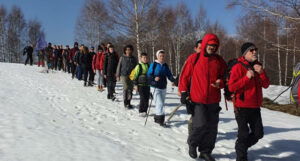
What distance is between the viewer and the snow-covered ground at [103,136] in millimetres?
4164

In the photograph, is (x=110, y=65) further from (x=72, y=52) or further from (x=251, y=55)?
(x=72, y=52)

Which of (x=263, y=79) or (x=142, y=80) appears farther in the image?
(x=142, y=80)

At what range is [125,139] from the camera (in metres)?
5.38

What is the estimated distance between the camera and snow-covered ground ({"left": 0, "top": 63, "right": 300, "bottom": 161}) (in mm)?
4164

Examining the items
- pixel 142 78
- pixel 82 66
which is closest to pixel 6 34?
pixel 82 66

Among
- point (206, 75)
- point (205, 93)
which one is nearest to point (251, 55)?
point (206, 75)

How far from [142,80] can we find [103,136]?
89.1 inches

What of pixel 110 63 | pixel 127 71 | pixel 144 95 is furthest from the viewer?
pixel 110 63

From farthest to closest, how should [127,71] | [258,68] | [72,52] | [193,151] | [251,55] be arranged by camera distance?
1. [72,52]
2. [127,71]
3. [193,151]
4. [251,55]
5. [258,68]

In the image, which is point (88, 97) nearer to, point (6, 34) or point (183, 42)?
point (183, 42)

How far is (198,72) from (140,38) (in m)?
19.1

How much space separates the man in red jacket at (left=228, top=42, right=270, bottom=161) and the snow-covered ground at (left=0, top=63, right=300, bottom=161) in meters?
0.60

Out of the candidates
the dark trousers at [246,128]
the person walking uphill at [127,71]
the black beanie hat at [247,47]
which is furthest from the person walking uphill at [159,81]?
the dark trousers at [246,128]

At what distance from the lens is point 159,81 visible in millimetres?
6738
